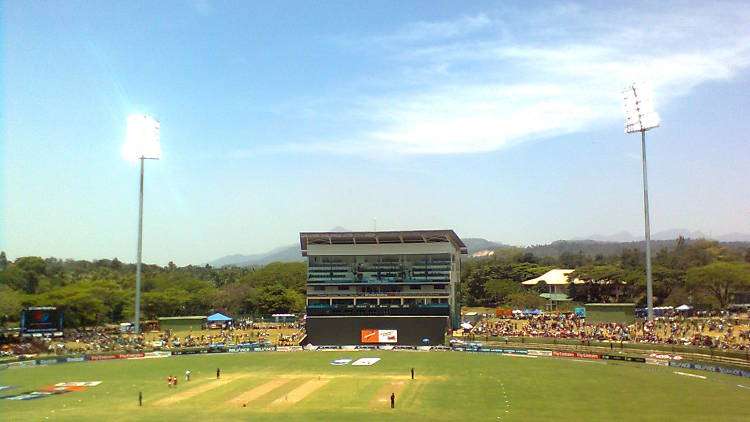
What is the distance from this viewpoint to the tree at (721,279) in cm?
9881

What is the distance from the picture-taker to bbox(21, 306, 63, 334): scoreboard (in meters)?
85.2

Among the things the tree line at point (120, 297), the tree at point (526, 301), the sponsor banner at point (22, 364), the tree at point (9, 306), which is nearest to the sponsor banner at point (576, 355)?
the sponsor banner at point (22, 364)

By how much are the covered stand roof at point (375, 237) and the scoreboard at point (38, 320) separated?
111 ft

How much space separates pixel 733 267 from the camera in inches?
3944

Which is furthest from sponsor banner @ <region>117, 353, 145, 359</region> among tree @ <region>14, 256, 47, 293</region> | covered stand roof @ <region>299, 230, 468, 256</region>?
tree @ <region>14, 256, 47, 293</region>

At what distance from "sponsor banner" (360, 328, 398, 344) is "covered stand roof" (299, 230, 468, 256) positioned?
1397 centimetres

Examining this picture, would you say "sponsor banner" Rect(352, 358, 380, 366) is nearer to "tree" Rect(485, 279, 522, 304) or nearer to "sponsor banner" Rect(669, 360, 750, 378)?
"sponsor banner" Rect(669, 360, 750, 378)

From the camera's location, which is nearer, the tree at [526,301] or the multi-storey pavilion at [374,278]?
the multi-storey pavilion at [374,278]

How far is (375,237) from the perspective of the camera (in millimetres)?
91312

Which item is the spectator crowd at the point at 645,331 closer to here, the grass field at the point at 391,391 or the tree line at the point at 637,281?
the grass field at the point at 391,391

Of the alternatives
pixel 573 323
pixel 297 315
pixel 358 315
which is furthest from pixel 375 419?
pixel 297 315

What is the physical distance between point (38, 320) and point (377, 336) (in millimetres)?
43482

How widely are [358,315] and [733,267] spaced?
57.5 m

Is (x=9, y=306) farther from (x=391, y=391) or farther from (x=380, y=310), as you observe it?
(x=391, y=391)
